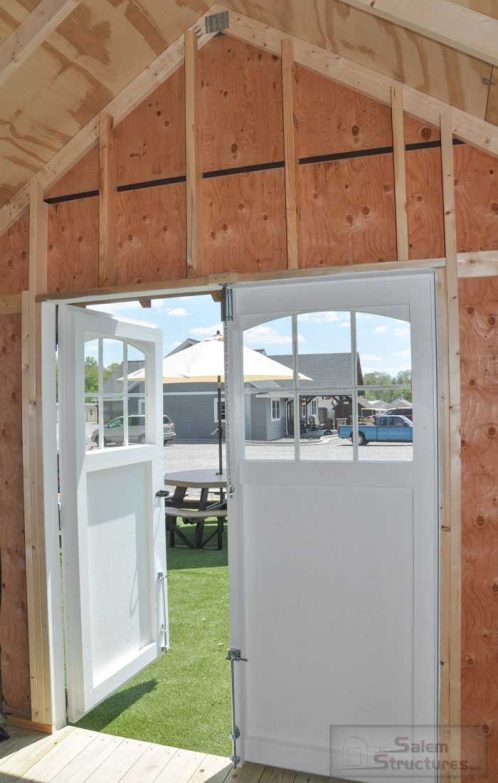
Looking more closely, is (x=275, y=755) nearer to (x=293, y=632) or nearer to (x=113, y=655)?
(x=293, y=632)

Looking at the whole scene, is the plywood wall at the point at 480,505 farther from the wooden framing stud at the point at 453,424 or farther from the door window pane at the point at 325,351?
the door window pane at the point at 325,351

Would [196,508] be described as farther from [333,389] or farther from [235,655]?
[333,389]

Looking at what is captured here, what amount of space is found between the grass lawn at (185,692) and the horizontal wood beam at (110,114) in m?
2.63

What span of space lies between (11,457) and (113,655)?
128 cm

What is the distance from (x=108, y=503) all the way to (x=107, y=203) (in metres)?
1.65

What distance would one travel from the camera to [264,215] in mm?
2611

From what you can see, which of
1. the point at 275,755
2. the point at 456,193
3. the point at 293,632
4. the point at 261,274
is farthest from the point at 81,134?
the point at 275,755

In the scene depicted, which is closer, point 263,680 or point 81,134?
point 263,680

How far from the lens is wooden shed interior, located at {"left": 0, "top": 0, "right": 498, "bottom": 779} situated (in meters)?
2.29

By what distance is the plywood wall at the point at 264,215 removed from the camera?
90.7 inches

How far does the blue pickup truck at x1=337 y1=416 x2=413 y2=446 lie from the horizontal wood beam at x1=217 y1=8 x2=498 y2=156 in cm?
113

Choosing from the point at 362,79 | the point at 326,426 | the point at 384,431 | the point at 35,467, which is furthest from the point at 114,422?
the point at 362,79

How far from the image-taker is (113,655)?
331 centimetres

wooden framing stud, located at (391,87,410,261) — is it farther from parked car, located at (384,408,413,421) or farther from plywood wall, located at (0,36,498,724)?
parked car, located at (384,408,413,421)
